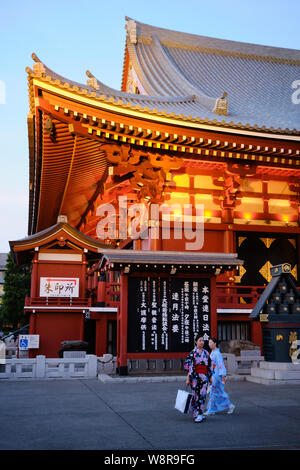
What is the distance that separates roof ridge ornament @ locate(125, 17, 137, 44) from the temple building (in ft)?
1.24

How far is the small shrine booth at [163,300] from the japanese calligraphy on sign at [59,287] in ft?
19.5

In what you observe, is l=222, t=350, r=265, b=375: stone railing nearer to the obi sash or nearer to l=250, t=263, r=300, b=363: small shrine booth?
l=250, t=263, r=300, b=363: small shrine booth

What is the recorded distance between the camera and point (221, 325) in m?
16.3

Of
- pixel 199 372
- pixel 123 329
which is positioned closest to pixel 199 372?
pixel 199 372

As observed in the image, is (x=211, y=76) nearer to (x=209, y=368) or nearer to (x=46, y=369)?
(x=46, y=369)

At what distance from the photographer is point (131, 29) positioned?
985 inches

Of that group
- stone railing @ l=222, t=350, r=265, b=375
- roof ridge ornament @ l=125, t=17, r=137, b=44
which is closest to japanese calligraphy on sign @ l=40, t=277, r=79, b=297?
stone railing @ l=222, t=350, r=265, b=375

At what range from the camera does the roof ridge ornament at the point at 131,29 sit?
24.7 m

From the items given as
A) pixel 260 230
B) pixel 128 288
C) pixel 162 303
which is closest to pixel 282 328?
pixel 162 303

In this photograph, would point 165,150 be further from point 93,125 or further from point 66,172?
point 66,172

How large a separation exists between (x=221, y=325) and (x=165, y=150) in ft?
21.4

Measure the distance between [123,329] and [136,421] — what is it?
6.25 metres
